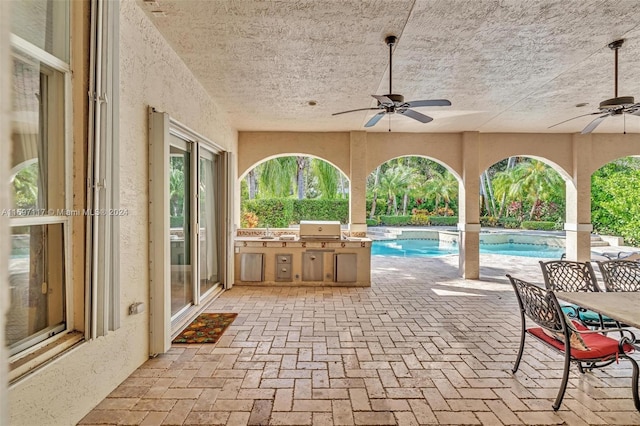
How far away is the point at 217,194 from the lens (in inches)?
220

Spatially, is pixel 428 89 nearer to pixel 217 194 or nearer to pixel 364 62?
pixel 364 62

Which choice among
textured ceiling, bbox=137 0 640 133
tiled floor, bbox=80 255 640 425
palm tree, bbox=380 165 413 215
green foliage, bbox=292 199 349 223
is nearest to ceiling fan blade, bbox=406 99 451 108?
textured ceiling, bbox=137 0 640 133

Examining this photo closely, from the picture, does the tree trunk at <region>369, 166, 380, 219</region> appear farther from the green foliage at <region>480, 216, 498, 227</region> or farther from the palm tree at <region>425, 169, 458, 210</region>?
the green foliage at <region>480, 216, 498, 227</region>

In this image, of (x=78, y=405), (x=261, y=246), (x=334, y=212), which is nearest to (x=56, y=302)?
(x=78, y=405)

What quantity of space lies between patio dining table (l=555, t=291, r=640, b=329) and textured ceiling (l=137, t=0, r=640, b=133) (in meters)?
2.32

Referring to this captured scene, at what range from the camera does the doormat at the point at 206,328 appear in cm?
358

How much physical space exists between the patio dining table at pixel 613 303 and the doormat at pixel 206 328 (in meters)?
3.33

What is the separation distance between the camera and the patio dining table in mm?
2236

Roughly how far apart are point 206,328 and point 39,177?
8.04ft

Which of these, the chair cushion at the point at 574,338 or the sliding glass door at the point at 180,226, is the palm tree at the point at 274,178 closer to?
the sliding glass door at the point at 180,226

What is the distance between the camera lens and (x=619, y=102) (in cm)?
347

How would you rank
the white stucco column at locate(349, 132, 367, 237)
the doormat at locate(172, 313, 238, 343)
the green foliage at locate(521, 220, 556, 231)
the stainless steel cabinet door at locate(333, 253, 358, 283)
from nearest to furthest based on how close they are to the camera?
the doormat at locate(172, 313, 238, 343), the stainless steel cabinet door at locate(333, 253, 358, 283), the white stucco column at locate(349, 132, 367, 237), the green foliage at locate(521, 220, 556, 231)

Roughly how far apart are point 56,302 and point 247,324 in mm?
2191

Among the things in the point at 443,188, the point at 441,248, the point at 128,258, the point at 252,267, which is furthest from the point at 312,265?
the point at 443,188
